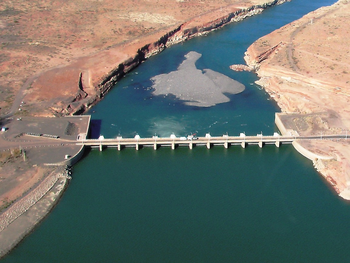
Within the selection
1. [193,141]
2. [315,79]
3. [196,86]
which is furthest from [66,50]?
[315,79]

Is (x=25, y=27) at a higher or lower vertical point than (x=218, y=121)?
higher

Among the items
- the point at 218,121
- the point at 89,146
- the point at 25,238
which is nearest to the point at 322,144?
the point at 218,121

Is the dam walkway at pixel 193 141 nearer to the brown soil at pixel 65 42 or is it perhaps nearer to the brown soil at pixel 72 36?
the brown soil at pixel 65 42

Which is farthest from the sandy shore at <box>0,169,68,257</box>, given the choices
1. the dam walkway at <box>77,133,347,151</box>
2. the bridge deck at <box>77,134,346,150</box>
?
the bridge deck at <box>77,134,346,150</box>

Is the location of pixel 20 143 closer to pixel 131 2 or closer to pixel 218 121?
pixel 218 121

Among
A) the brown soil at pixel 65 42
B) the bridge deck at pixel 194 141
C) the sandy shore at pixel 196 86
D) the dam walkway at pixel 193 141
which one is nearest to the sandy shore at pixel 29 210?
the brown soil at pixel 65 42

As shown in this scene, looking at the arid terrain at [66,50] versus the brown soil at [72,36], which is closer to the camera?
the arid terrain at [66,50]

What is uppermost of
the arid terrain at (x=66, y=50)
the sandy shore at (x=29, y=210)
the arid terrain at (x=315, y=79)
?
the arid terrain at (x=66, y=50)
